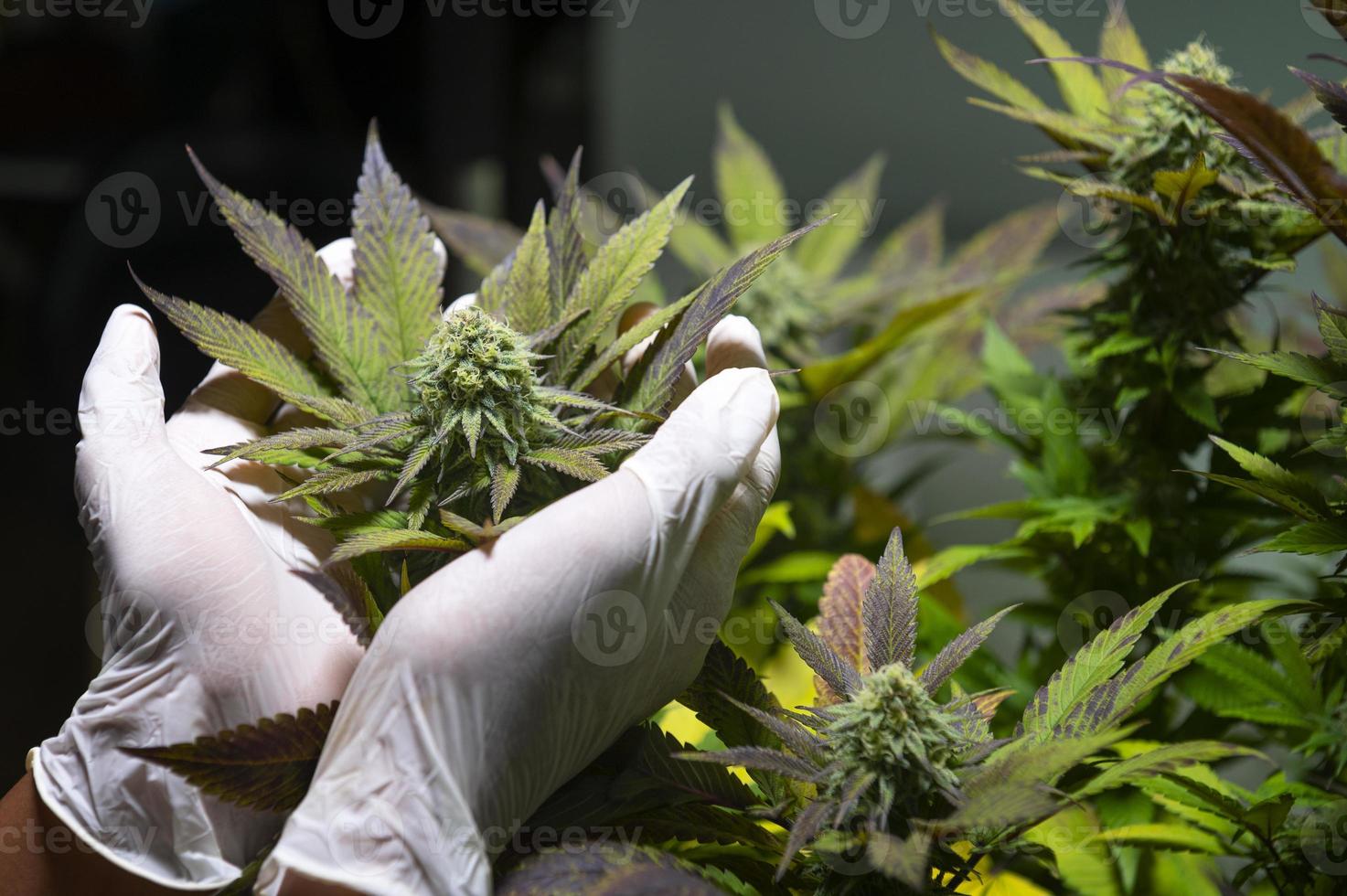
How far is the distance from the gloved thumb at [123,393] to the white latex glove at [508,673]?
0.89 ft

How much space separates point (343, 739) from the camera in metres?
0.61

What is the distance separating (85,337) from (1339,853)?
4.81 feet

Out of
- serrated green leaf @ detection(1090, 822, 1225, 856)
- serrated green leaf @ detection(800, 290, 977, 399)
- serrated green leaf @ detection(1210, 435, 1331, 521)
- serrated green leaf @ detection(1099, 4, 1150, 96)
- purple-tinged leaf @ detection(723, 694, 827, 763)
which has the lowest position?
serrated green leaf @ detection(1090, 822, 1225, 856)

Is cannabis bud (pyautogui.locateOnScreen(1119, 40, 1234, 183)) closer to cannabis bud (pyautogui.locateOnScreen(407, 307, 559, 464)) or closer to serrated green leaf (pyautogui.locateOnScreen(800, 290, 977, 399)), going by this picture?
serrated green leaf (pyautogui.locateOnScreen(800, 290, 977, 399))

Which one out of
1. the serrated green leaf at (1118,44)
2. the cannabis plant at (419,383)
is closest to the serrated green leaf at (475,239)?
the cannabis plant at (419,383)

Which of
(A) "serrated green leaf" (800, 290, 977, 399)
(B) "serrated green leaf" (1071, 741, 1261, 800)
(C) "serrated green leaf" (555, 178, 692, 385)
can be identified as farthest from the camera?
(A) "serrated green leaf" (800, 290, 977, 399)

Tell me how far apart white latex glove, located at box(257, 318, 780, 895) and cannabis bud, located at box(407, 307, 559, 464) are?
76mm

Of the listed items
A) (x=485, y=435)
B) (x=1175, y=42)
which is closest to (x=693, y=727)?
(x=485, y=435)

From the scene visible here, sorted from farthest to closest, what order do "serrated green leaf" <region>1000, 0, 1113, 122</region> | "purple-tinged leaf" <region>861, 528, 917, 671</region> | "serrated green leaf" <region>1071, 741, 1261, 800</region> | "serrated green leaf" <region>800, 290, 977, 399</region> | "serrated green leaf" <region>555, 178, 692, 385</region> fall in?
"serrated green leaf" <region>800, 290, 977, 399</region>
"serrated green leaf" <region>1000, 0, 1113, 122</region>
"serrated green leaf" <region>555, 178, 692, 385</region>
"purple-tinged leaf" <region>861, 528, 917, 671</region>
"serrated green leaf" <region>1071, 741, 1261, 800</region>

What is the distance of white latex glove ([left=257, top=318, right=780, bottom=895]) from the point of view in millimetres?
586

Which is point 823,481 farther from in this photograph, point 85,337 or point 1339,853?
point 85,337

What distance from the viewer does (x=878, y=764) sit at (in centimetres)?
58

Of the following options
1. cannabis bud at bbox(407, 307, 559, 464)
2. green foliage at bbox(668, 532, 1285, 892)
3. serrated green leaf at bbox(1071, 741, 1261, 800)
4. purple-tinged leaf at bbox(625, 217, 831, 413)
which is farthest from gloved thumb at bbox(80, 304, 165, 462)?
serrated green leaf at bbox(1071, 741, 1261, 800)

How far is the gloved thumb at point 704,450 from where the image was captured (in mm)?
655
